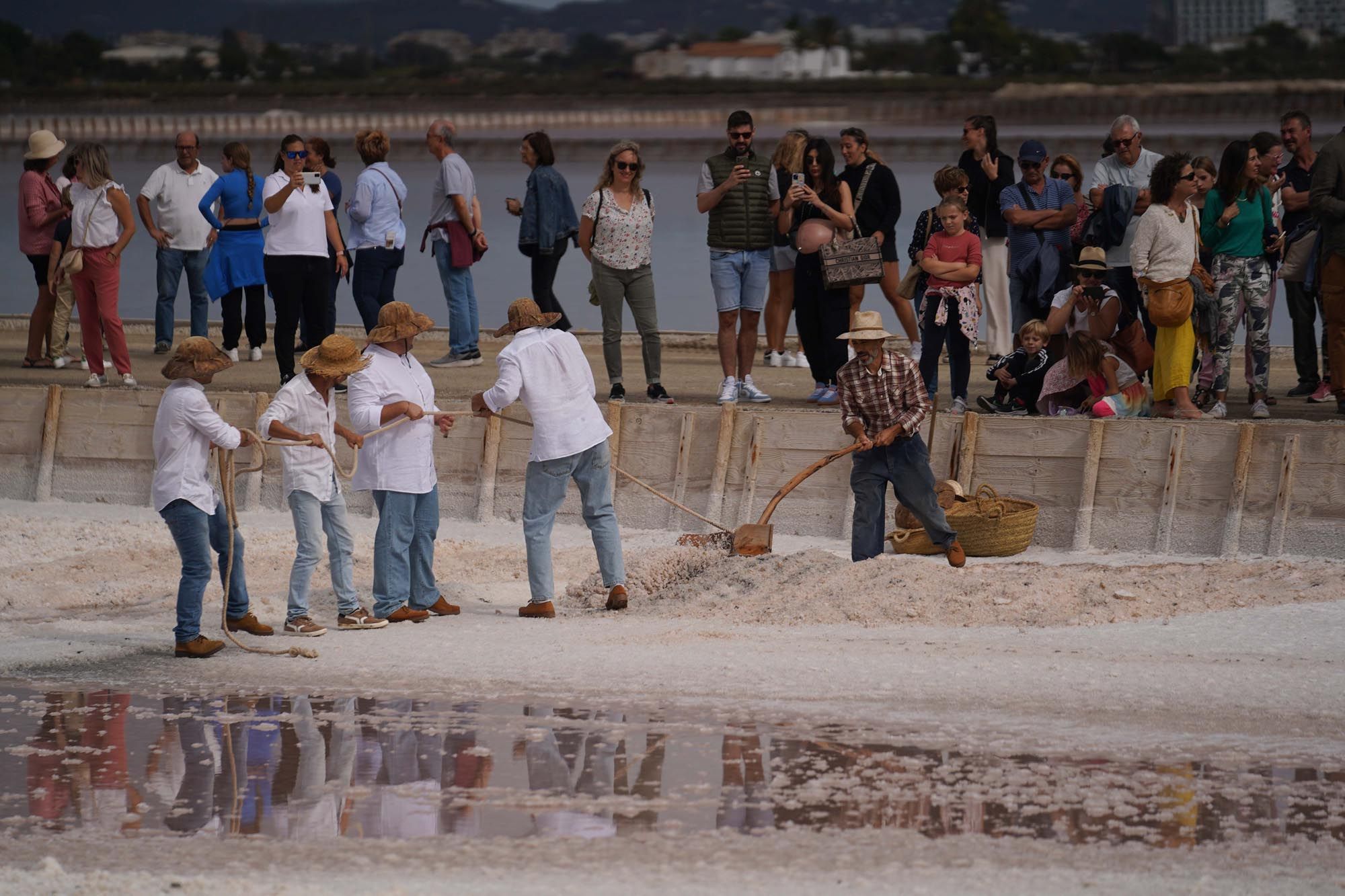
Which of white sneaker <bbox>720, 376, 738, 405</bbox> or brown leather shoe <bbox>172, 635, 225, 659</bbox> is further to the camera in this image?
white sneaker <bbox>720, 376, 738, 405</bbox>

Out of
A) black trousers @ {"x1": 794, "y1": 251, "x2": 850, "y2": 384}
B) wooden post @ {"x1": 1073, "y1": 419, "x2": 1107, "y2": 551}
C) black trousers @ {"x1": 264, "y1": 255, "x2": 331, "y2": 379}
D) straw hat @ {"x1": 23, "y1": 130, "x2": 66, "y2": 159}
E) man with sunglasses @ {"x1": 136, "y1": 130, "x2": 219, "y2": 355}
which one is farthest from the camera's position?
man with sunglasses @ {"x1": 136, "y1": 130, "x2": 219, "y2": 355}

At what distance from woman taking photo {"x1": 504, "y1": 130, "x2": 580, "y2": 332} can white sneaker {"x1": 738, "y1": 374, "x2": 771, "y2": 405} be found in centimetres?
153

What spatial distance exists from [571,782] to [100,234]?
758 centimetres

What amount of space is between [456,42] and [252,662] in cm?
19305

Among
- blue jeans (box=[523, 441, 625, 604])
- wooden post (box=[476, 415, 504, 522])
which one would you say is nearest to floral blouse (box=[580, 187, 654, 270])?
wooden post (box=[476, 415, 504, 522])

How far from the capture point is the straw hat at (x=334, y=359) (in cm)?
870

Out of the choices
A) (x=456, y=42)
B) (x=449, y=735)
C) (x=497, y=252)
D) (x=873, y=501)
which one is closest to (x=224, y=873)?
(x=449, y=735)

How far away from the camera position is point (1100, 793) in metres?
6.51

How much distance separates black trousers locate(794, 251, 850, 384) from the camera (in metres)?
11.7

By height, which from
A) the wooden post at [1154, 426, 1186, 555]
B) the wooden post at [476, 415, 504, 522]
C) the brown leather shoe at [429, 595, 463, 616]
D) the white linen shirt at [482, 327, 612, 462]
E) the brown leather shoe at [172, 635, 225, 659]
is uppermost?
the white linen shirt at [482, 327, 612, 462]

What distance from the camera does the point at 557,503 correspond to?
30.8 feet

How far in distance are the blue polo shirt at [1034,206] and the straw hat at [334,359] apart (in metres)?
5.42

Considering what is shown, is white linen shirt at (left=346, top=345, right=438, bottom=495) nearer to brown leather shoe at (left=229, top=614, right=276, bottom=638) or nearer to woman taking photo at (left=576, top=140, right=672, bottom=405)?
brown leather shoe at (left=229, top=614, right=276, bottom=638)

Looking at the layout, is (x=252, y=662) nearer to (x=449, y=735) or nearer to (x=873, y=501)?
(x=449, y=735)
